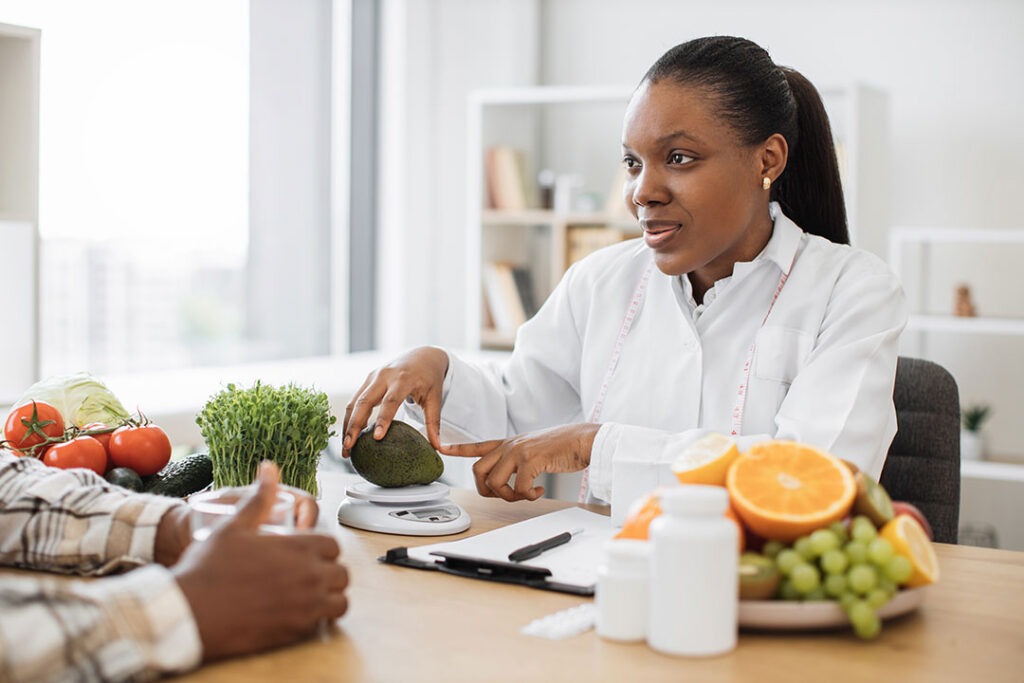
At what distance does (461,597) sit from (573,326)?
0.96 m

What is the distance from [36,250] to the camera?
8.47ft

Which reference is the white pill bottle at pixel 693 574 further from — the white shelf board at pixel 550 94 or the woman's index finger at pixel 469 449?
the white shelf board at pixel 550 94

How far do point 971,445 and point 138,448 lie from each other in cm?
288

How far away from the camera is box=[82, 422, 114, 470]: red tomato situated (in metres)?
1.55

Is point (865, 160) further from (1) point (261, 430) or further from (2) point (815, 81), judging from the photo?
(1) point (261, 430)

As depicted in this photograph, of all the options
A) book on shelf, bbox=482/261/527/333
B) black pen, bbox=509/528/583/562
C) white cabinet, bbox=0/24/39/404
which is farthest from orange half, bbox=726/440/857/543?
book on shelf, bbox=482/261/527/333

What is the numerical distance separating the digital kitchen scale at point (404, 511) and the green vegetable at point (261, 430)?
9 centimetres

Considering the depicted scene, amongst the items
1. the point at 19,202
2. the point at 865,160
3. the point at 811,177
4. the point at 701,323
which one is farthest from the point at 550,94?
the point at 701,323

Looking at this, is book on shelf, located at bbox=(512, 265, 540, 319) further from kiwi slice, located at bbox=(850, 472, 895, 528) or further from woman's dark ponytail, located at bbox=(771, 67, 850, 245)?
kiwi slice, located at bbox=(850, 472, 895, 528)

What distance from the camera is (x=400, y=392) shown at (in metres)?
1.76

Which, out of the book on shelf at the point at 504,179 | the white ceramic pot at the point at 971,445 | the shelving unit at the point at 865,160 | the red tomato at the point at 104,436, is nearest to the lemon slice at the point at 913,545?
the red tomato at the point at 104,436

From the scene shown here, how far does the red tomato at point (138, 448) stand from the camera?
1537mm

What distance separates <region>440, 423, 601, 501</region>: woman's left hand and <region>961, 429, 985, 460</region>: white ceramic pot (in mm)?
2370

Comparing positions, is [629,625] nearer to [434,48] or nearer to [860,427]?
[860,427]
